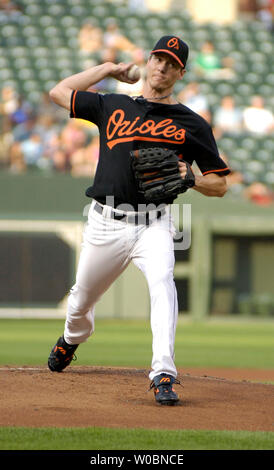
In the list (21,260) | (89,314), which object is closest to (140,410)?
(89,314)

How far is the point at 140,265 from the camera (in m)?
4.43

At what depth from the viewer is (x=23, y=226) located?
12953 mm

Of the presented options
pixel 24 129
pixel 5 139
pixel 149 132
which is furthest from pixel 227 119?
pixel 149 132

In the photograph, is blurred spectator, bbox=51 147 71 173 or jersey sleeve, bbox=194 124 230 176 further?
blurred spectator, bbox=51 147 71 173

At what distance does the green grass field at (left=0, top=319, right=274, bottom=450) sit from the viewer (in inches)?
138

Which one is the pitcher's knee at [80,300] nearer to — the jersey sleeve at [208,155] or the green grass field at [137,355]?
the jersey sleeve at [208,155]

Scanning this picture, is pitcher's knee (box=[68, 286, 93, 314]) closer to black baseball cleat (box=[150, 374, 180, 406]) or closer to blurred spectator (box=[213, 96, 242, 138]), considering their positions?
black baseball cleat (box=[150, 374, 180, 406])

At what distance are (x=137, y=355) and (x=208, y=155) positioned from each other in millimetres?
4473

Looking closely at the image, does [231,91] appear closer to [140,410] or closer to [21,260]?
[21,260]

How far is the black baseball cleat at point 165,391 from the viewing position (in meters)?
4.20

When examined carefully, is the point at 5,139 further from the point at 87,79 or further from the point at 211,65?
the point at 87,79

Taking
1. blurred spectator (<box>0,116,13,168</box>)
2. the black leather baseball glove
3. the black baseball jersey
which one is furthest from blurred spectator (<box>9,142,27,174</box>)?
the black leather baseball glove

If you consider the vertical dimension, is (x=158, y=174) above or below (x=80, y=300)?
above

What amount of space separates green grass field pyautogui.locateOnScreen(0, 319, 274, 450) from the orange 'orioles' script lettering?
1487mm
